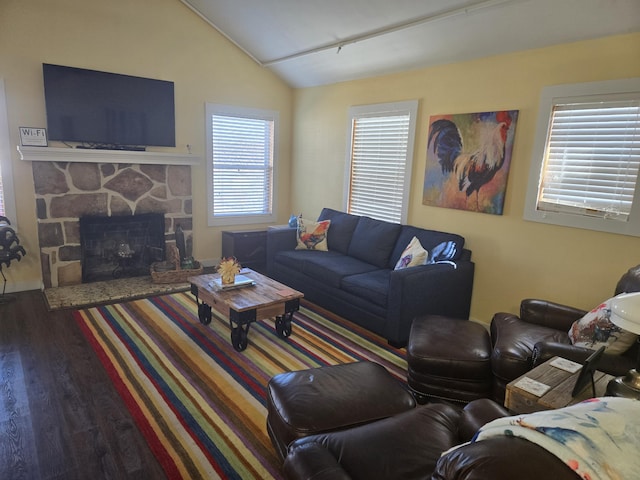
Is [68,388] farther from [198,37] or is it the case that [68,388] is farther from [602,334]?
[198,37]

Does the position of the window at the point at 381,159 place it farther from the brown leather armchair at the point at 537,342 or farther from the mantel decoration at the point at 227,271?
the mantel decoration at the point at 227,271

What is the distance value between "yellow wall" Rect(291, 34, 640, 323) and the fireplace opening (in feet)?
10.1

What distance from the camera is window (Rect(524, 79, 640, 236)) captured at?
2799 millimetres

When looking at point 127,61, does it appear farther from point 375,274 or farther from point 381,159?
point 375,274

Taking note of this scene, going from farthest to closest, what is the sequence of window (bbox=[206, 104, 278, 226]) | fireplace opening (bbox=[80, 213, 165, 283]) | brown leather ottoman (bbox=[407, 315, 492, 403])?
window (bbox=[206, 104, 278, 226])
fireplace opening (bbox=[80, 213, 165, 283])
brown leather ottoman (bbox=[407, 315, 492, 403])

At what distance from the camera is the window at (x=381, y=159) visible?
4.36 metres

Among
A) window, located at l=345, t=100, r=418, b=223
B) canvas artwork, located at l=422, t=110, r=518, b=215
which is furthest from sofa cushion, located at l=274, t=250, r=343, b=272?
canvas artwork, located at l=422, t=110, r=518, b=215

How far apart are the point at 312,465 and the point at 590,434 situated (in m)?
0.82

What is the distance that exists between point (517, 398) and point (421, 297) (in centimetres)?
161

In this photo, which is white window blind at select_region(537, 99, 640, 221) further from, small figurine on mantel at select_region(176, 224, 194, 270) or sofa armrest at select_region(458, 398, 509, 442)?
small figurine on mantel at select_region(176, 224, 194, 270)

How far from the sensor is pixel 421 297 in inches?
130

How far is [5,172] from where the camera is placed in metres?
4.07

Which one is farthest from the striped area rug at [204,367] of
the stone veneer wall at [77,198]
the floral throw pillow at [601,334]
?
the floral throw pillow at [601,334]

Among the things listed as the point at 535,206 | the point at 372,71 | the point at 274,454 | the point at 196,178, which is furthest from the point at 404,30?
the point at 274,454
